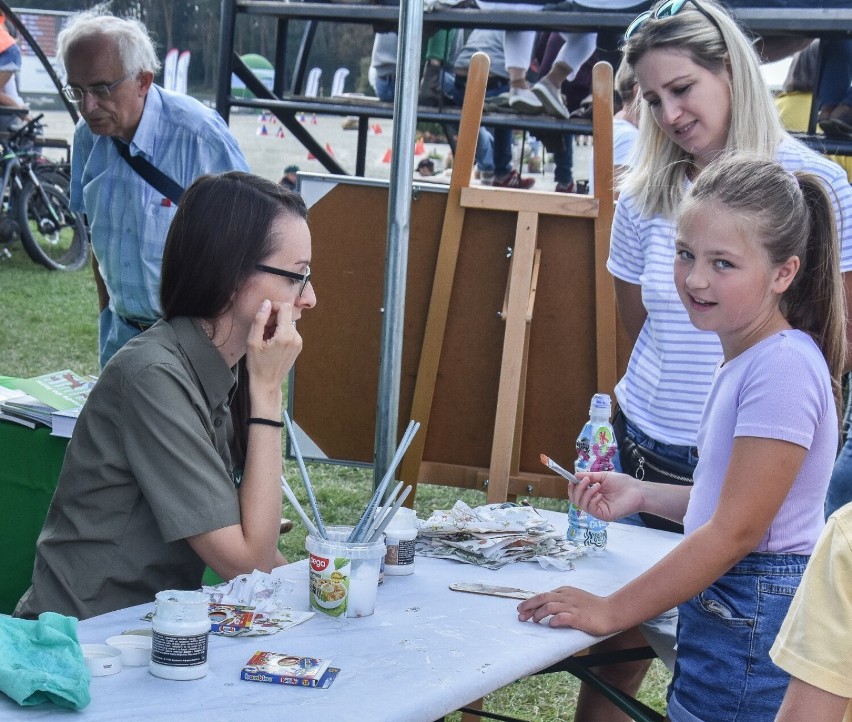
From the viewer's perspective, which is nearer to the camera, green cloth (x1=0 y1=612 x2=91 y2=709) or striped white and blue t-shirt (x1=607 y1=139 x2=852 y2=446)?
green cloth (x1=0 y1=612 x2=91 y2=709)

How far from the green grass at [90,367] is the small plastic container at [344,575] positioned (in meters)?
0.23

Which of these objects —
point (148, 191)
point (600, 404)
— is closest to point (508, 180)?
point (148, 191)

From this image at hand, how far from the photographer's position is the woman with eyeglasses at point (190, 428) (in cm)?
178

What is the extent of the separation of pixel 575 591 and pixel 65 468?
0.88 m

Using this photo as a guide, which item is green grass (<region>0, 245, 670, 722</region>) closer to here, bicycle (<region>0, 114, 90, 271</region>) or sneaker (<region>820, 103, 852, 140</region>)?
bicycle (<region>0, 114, 90, 271</region>)

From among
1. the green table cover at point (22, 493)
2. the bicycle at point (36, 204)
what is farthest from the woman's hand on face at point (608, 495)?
the bicycle at point (36, 204)

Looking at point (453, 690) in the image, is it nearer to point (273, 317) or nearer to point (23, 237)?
point (273, 317)

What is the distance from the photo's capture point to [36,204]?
9273mm

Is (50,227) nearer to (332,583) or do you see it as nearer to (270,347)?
(270,347)

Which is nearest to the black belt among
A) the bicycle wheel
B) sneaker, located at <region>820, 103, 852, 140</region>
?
sneaker, located at <region>820, 103, 852, 140</region>

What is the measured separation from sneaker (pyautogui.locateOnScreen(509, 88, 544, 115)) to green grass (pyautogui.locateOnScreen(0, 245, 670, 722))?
178 cm

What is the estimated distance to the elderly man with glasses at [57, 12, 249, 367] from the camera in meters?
3.43

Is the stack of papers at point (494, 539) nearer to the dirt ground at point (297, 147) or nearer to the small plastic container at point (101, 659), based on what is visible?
the small plastic container at point (101, 659)

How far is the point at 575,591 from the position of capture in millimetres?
1754
